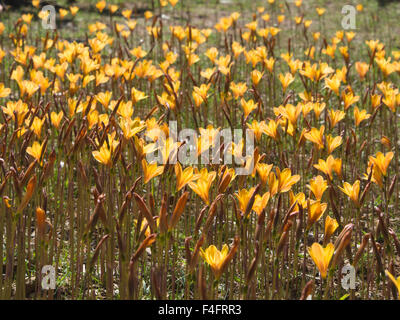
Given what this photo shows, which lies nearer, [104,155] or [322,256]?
[322,256]

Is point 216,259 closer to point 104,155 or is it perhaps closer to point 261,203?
point 261,203

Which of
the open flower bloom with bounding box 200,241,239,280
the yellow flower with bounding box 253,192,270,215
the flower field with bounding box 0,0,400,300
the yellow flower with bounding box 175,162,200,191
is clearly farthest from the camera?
the yellow flower with bounding box 175,162,200,191

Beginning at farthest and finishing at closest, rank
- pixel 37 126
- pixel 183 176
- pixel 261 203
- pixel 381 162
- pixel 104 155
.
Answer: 1. pixel 37 126
2. pixel 381 162
3. pixel 104 155
4. pixel 183 176
5. pixel 261 203

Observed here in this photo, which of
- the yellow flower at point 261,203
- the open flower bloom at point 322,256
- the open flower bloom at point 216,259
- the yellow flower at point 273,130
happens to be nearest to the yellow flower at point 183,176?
the yellow flower at point 261,203

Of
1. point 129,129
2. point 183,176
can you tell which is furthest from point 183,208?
point 129,129

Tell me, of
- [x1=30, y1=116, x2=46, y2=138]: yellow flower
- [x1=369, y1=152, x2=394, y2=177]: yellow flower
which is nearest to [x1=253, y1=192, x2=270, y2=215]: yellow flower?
[x1=369, y1=152, x2=394, y2=177]: yellow flower

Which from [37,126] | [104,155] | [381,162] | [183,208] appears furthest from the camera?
[37,126]

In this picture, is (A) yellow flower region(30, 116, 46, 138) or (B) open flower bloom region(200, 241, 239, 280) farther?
(A) yellow flower region(30, 116, 46, 138)

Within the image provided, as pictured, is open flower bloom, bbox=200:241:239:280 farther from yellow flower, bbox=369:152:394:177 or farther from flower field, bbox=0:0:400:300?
yellow flower, bbox=369:152:394:177

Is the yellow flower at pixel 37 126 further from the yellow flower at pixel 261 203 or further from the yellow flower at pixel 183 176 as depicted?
the yellow flower at pixel 261 203

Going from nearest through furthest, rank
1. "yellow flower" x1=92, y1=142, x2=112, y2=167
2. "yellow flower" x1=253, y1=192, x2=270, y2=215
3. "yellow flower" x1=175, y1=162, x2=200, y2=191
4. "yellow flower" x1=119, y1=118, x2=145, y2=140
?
"yellow flower" x1=253, y1=192, x2=270, y2=215
"yellow flower" x1=175, y1=162, x2=200, y2=191
"yellow flower" x1=92, y1=142, x2=112, y2=167
"yellow flower" x1=119, y1=118, x2=145, y2=140

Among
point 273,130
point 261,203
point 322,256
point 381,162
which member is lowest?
point 322,256

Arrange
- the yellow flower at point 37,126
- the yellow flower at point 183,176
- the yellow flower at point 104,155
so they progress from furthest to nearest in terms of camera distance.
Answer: the yellow flower at point 37,126 < the yellow flower at point 104,155 < the yellow flower at point 183,176
